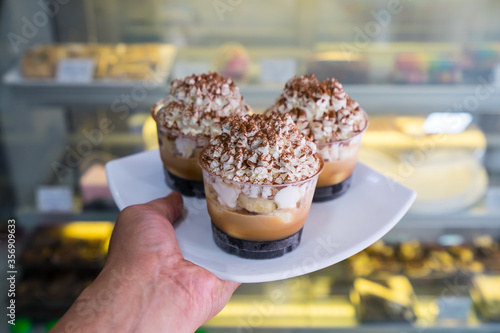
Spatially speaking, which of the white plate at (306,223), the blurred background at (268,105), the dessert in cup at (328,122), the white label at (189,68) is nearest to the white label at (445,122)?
the blurred background at (268,105)

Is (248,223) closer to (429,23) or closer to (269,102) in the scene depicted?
(269,102)

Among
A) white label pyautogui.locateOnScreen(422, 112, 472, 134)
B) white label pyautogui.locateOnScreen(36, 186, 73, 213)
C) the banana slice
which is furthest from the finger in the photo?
white label pyautogui.locateOnScreen(422, 112, 472, 134)

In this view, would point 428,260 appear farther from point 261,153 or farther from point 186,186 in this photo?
point 261,153

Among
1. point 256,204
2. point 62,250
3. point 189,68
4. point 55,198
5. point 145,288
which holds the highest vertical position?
point 189,68

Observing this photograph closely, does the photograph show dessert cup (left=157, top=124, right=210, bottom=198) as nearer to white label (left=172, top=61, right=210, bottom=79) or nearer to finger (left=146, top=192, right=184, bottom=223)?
finger (left=146, top=192, right=184, bottom=223)

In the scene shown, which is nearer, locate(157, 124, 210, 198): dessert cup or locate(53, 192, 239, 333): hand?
locate(53, 192, 239, 333): hand

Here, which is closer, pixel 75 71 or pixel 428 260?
pixel 75 71

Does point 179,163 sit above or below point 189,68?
below

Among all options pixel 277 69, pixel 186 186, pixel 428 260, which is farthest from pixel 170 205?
pixel 428 260
